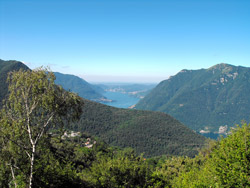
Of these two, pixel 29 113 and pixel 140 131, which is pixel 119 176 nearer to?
pixel 29 113

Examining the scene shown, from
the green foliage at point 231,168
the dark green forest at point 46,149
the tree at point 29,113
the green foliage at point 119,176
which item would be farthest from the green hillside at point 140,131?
the tree at point 29,113

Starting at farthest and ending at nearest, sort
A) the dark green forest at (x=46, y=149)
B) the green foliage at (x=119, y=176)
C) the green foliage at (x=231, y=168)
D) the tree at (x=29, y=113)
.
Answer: the green foliage at (x=119, y=176)
the green foliage at (x=231, y=168)
the dark green forest at (x=46, y=149)
the tree at (x=29, y=113)

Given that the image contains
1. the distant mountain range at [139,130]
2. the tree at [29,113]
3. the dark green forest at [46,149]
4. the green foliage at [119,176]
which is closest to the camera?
the tree at [29,113]

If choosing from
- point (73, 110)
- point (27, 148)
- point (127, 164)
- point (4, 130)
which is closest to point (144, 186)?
point (127, 164)

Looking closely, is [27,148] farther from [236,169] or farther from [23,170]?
[236,169]

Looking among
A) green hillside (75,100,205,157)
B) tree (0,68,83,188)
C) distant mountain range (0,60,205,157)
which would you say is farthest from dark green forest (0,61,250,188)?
distant mountain range (0,60,205,157)

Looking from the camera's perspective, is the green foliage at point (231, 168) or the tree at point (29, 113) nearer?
the tree at point (29, 113)

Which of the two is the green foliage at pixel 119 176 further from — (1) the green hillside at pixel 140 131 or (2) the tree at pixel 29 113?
(1) the green hillside at pixel 140 131

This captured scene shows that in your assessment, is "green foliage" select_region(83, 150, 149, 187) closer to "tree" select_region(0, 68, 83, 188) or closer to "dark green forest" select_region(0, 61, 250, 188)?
"dark green forest" select_region(0, 61, 250, 188)
